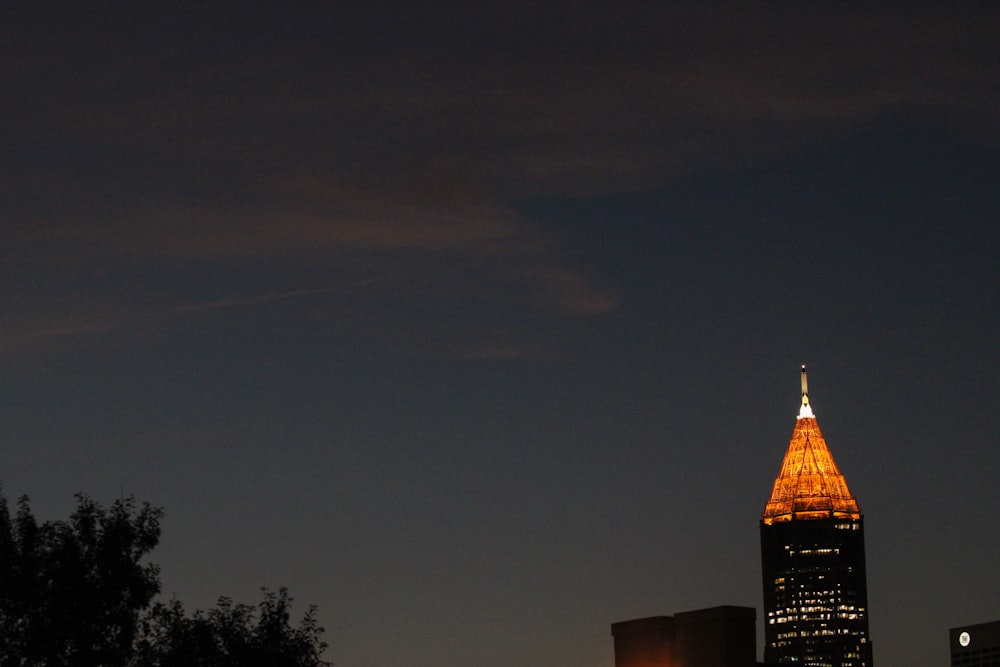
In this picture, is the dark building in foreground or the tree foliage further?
the dark building in foreground

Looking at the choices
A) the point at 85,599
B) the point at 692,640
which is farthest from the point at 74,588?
the point at 692,640

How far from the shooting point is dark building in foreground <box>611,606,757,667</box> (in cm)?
13288

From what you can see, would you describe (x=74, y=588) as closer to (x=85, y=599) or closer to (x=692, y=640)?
(x=85, y=599)

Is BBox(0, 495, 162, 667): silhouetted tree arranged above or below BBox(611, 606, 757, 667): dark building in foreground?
below

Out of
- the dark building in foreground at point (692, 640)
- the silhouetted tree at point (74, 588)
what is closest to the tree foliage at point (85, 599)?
the silhouetted tree at point (74, 588)

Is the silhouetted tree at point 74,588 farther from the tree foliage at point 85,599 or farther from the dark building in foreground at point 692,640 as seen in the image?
the dark building in foreground at point 692,640

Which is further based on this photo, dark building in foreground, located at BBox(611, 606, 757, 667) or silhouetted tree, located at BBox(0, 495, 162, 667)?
dark building in foreground, located at BBox(611, 606, 757, 667)

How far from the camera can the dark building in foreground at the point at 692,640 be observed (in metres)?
133

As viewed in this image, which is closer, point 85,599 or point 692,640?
point 85,599

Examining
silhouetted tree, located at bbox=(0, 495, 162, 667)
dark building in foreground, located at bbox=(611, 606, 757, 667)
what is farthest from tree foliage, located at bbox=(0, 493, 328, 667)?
dark building in foreground, located at bbox=(611, 606, 757, 667)

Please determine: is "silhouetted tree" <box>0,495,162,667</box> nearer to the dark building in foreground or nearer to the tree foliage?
the tree foliage

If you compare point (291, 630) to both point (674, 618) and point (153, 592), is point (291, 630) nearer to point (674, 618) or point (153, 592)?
point (153, 592)

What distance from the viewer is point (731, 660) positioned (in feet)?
433

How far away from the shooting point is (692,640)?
135375mm
